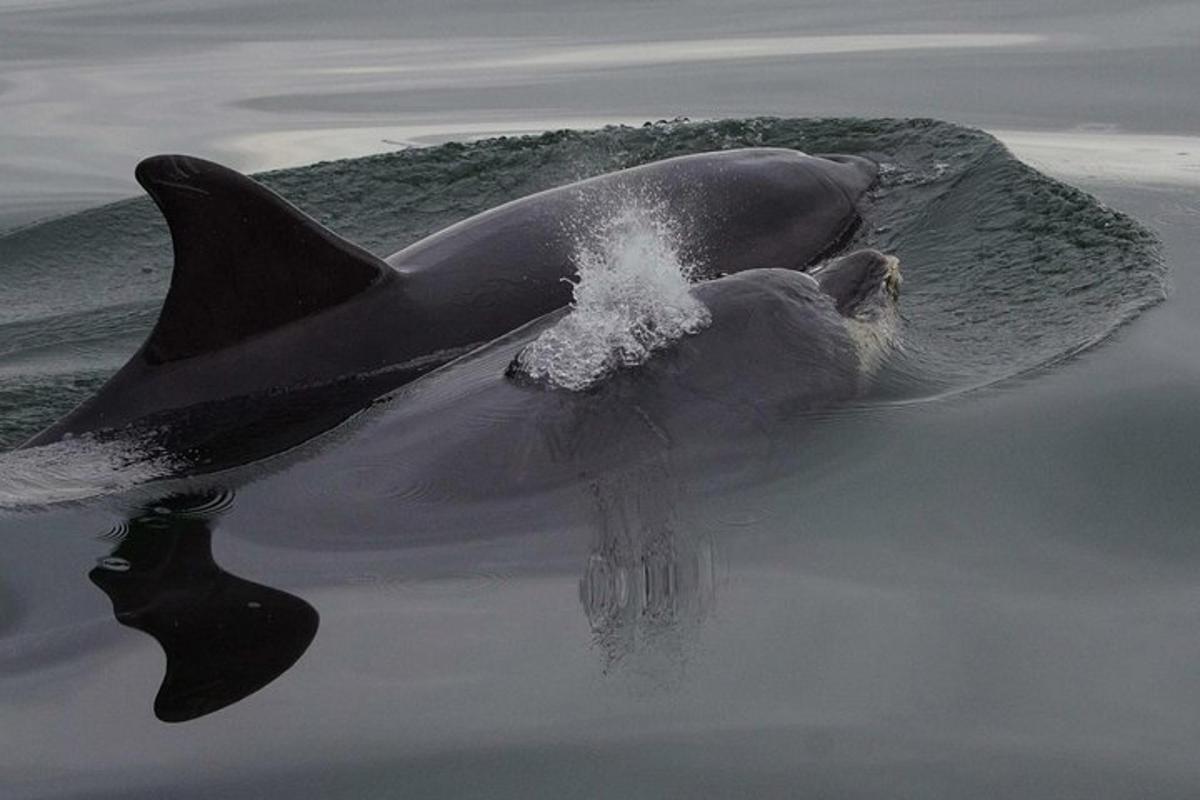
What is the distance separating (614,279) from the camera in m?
7.65

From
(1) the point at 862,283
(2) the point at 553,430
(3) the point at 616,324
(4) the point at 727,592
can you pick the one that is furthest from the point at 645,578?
(1) the point at 862,283

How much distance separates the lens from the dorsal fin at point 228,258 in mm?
7184

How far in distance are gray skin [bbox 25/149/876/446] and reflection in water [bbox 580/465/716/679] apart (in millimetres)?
1871

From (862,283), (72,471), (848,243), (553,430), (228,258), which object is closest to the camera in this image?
(553,430)

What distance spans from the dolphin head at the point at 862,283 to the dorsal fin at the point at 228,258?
2.04m

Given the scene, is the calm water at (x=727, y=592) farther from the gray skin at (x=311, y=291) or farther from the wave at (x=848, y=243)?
the gray skin at (x=311, y=291)

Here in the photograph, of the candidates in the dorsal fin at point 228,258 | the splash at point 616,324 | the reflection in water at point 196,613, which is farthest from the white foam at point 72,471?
the splash at point 616,324

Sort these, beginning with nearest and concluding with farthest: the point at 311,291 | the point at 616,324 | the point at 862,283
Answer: the point at 616,324
the point at 311,291
the point at 862,283

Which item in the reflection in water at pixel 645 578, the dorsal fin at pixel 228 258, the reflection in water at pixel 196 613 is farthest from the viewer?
the dorsal fin at pixel 228 258

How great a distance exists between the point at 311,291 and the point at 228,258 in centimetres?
48

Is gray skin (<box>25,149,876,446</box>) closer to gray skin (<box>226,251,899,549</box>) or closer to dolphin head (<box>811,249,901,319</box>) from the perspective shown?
gray skin (<box>226,251,899,549</box>)

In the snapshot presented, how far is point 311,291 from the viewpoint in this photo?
302 inches

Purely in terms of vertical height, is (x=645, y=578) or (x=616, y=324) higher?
(x=616, y=324)

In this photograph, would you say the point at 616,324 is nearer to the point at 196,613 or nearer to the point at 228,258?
the point at 228,258
